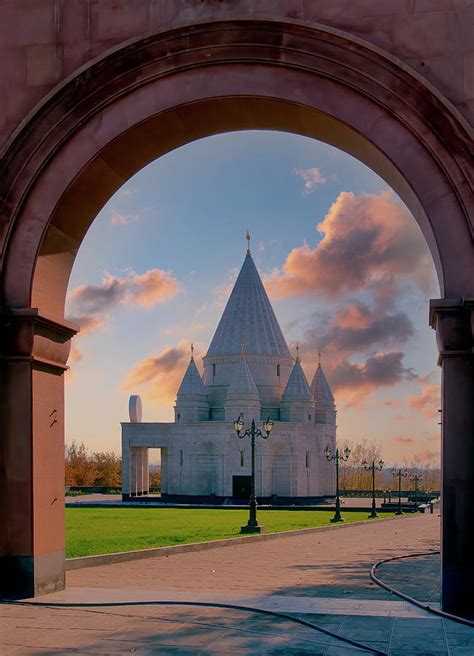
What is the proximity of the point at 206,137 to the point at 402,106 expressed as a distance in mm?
2716

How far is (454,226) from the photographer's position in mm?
8945

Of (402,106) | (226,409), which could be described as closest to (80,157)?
(402,106)

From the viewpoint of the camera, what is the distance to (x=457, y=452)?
28.5ft

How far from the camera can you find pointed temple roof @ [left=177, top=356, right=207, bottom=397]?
74.3m

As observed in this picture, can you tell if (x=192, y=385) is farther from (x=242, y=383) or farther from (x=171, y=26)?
(x=171, y=26)

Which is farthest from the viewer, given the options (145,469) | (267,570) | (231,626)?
(145,469)

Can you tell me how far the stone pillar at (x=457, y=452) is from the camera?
862cm

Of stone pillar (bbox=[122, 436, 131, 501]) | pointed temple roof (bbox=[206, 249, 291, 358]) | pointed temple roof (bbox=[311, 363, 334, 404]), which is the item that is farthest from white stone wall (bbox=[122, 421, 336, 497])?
pointed temple roof (bbox=[206, 249, 291, 358])

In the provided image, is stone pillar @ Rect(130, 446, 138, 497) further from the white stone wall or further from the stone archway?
the stone archway

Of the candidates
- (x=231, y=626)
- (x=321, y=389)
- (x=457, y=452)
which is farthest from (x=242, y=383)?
(x=231, y=626)

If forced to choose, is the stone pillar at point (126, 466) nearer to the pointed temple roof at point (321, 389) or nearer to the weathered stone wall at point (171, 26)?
the pointed temple roof at point (321, 389)

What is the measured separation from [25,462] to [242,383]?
61631 millimetres

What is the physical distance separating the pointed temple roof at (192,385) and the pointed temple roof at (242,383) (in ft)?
13.3

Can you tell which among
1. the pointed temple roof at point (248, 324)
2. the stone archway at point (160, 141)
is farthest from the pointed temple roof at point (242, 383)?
the stone archway at point (160, 141)
